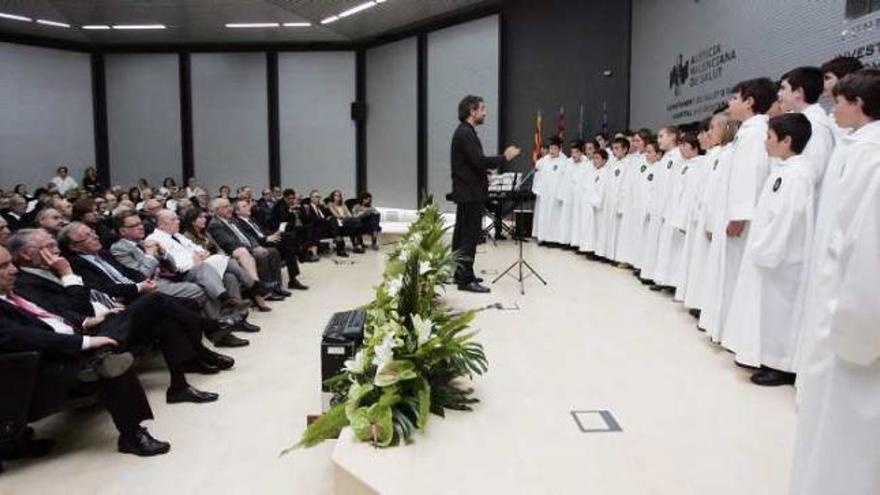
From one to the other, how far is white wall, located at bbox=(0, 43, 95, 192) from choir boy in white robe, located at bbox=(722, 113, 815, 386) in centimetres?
1519

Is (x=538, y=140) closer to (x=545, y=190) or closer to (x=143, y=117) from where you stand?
(x=545, y=190)

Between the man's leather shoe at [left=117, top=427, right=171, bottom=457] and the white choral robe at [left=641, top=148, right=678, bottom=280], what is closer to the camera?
the man's leather shoe at [left=117, top=427, right=171, bottom=457]

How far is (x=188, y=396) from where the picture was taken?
3852 mm

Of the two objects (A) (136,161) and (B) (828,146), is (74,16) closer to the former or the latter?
(A) (136,161)

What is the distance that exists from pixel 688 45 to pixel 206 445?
772cm

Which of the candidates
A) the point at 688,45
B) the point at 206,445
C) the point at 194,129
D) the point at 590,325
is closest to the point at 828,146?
the point at 590,325

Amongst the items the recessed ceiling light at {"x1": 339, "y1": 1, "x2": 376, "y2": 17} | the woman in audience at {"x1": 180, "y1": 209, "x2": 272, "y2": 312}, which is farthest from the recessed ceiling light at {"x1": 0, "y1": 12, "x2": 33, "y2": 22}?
the woman in audience at {"x1": 180, "y1": 209, "x2": 272, "y2": 312}

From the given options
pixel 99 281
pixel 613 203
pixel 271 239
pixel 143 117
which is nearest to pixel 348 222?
pixel 271 239

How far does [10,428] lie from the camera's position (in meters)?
2.87

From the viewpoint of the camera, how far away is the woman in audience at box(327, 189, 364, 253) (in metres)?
10.8

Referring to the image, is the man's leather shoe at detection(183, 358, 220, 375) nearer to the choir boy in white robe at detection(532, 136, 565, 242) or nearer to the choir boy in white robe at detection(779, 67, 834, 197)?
the choir boy in white robe at detection(779, 67, 834, 197)

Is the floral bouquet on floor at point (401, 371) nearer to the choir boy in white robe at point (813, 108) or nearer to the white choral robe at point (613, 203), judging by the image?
the choir boy in white robe at point (813, 108)

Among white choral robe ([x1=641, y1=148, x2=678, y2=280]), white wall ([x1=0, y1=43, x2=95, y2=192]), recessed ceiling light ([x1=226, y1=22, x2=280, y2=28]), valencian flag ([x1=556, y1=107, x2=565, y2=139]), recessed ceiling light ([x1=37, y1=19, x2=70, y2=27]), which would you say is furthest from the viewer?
white wall ([x1=0, y1=43, x2=95, y2=192])

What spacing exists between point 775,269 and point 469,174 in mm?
2824
